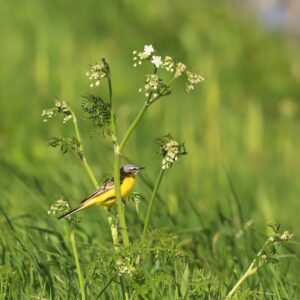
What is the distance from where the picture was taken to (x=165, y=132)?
33.3 feet

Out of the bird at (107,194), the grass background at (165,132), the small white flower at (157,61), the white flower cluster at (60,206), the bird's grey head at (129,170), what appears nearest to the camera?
the small white flower at (157,61)

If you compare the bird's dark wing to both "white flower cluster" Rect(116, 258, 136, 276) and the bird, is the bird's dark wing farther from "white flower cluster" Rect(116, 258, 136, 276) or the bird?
"white flower cluster" Rect(116, 258, 136, 276)

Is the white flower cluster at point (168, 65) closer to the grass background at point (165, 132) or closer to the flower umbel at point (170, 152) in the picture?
the flower umbel at point (170, 152)

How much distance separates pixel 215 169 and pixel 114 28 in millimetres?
4796

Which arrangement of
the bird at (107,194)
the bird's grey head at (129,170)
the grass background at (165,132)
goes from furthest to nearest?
the grass background at (165,132) < the bird's grey head at (129,170) < the bird at (107,194)

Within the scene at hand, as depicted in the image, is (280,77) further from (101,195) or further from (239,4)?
(101,195)

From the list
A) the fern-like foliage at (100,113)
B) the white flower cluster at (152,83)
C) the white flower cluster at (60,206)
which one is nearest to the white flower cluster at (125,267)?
the white flower cluster at (60,206)

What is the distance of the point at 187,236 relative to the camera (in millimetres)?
5277

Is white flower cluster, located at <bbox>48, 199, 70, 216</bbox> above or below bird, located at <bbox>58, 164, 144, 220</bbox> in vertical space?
below

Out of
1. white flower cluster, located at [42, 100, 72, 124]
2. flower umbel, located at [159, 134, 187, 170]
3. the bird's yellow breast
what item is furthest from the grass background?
flower umbel, located at [159, 134, 187, 170]

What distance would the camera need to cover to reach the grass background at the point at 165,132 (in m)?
4.73

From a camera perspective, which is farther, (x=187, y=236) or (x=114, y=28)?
(x=114, y=28)

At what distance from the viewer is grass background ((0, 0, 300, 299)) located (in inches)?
186

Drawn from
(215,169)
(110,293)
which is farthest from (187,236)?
(215,169)
